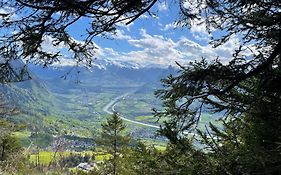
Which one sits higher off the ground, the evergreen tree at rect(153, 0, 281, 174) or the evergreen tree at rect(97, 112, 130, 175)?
the evergreen tree at rect(153, 0, 281, 174)

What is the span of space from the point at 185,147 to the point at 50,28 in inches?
103

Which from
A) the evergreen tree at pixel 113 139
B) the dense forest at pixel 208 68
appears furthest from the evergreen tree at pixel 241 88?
the evergreen tree at pixel 113 139

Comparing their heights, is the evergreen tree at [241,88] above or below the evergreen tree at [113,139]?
above

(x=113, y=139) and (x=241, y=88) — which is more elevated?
(x=241, y=88)

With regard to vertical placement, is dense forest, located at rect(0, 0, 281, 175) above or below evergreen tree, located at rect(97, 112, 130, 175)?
above

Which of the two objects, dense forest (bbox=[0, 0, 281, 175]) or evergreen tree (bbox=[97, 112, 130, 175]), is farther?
evergreen tree (bbox=[97, 112, 130, 175])

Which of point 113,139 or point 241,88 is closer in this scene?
point 241,88

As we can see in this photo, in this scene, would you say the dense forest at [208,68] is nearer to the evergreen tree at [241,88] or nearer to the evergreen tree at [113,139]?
the evergreen tree at [241,88]

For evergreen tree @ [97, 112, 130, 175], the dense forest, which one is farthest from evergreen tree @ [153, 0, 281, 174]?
evergreen tree @ [97, 112, 130, 175]

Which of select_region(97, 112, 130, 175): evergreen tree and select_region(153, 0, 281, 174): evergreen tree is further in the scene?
select_region(97, 112, 130, 175): evergreen tree

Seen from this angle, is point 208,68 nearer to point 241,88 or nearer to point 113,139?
point 241,88

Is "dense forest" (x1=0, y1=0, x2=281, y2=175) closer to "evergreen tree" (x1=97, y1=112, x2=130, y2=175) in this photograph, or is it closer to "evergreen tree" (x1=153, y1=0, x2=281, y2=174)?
"evergreen tree" (x1=153, y1=0, x2=281, y2=174)

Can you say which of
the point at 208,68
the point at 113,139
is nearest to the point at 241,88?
the point at 208,68

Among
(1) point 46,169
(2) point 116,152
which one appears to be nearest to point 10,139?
(2) point 116,152
